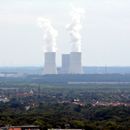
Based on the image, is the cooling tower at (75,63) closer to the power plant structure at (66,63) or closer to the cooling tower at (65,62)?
the power plant structure at (66,63)

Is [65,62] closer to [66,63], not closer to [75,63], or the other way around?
[66,63]

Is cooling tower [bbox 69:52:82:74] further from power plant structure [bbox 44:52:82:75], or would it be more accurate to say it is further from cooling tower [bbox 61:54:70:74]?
cooling tower [bbox 61:54:70:74]

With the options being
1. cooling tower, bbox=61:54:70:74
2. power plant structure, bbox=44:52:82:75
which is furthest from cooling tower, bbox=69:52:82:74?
cooling tower, bbox=61:54:70:74

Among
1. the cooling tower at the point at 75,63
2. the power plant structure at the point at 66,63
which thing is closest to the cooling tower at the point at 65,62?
the power plant structure at the point at 66,63

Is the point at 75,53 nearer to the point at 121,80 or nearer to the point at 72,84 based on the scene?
the point at 72,84

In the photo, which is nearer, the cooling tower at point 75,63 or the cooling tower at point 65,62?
the cooling tower at point 75,63

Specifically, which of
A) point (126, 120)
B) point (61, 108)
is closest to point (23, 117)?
point (126, 120)
